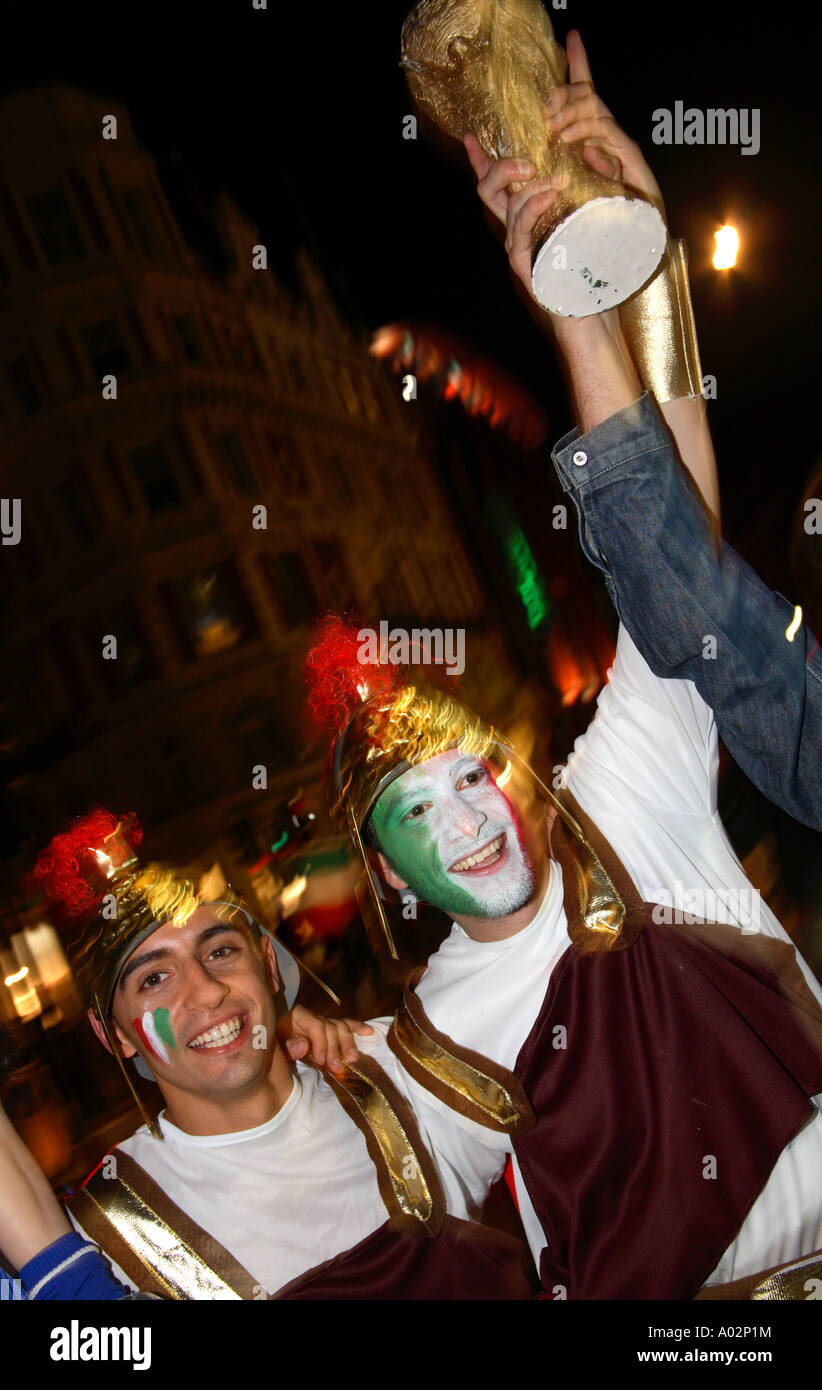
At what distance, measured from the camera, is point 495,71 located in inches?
43.1

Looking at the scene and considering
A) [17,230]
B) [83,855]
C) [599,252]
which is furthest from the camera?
[17,230]

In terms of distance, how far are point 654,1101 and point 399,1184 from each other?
16.2 inches

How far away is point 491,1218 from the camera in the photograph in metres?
1.30

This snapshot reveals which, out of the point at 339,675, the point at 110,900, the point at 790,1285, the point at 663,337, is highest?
the point at 663,337

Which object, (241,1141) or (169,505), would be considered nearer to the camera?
(241,1141)

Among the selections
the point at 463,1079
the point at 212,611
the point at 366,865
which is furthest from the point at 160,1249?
the point at 212,611

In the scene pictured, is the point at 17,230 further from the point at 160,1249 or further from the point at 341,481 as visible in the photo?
the point at 160,1249

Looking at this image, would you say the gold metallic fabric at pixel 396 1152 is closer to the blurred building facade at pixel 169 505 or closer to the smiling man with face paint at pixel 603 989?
the smiling man with face paint at pixel 603 989

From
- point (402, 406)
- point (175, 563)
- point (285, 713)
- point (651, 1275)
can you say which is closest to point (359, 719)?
point (285, 713)

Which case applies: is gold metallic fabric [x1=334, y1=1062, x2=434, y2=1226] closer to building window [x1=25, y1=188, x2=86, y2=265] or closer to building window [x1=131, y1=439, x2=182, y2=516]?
building window [x1=131, y1=439, x2=182, y2=516]

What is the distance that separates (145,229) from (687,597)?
1262mm

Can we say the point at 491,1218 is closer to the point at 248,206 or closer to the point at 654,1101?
the point at 654,1101

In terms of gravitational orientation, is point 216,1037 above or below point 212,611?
below

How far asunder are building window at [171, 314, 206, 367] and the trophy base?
2.54 feet
